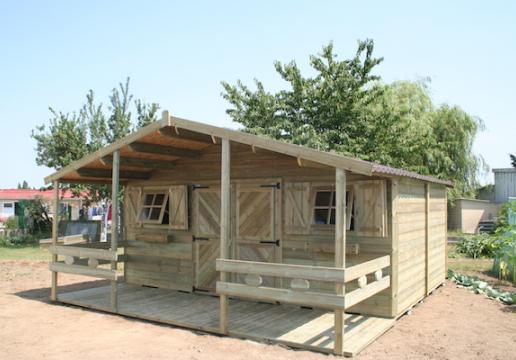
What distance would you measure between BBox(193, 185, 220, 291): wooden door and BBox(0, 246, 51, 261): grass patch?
8.59 m

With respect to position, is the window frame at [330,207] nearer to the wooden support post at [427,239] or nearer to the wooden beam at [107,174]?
the wooden support post at [427,239]

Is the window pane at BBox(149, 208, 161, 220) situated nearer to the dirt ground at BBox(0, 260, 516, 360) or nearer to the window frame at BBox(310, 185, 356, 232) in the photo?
the dirt ground at BBox(0, 260, 516, 360)

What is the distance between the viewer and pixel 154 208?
10047mm

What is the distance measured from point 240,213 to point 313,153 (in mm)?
3119

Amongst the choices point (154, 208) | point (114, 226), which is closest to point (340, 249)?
point (114, 226)

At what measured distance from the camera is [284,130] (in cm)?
1727

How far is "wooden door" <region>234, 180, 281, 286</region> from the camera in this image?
27.3 ft

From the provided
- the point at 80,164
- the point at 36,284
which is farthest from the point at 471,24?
the point at 36,284

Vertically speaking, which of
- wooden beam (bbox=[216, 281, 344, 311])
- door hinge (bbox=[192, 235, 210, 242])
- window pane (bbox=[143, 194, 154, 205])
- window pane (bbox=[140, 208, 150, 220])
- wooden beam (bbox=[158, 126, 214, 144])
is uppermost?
wooden beam (bbox=[158, 126, 214, 144])

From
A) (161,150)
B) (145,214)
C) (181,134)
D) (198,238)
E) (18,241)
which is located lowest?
(18,241)

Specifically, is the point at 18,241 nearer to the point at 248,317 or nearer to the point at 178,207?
the point at 178,207

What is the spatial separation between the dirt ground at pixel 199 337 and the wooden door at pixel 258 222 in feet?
7.29

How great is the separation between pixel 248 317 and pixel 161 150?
3387 millimetres

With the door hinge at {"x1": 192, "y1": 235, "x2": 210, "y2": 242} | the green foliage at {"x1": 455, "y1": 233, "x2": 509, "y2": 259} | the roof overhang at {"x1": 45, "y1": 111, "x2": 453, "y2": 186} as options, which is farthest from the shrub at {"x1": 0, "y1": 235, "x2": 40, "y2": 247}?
the green foliage at {"x1": 455, "y1": 233, "x2": 509, "y2": 259}
